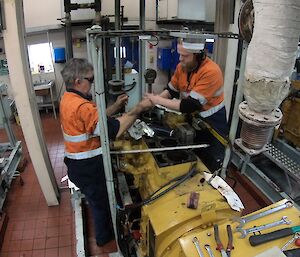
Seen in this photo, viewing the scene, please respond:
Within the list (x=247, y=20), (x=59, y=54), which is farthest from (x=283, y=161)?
(x=59, y=54)

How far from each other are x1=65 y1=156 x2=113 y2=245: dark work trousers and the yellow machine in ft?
0.66

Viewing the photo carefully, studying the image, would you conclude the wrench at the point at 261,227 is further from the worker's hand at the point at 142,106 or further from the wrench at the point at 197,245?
the worker's hand at the point at 142,106

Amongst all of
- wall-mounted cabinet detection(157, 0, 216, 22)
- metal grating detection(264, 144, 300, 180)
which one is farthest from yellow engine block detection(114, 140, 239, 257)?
wall-mounted cabinet detection(157, 0, 216, 22)

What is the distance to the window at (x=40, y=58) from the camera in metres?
→ 5.50

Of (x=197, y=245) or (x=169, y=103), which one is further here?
(x=169, y=103)

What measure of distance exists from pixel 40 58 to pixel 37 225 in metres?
3.84

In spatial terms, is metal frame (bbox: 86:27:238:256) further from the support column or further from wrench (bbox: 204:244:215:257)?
the support column

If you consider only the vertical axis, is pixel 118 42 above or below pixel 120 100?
above

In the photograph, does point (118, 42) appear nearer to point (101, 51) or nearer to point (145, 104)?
point (145, 104)

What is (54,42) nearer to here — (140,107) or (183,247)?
(140,107)

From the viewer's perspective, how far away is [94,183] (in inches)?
87.9

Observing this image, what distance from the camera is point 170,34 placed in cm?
144

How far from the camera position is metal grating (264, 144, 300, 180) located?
9.75 ft

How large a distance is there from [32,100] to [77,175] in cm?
97
